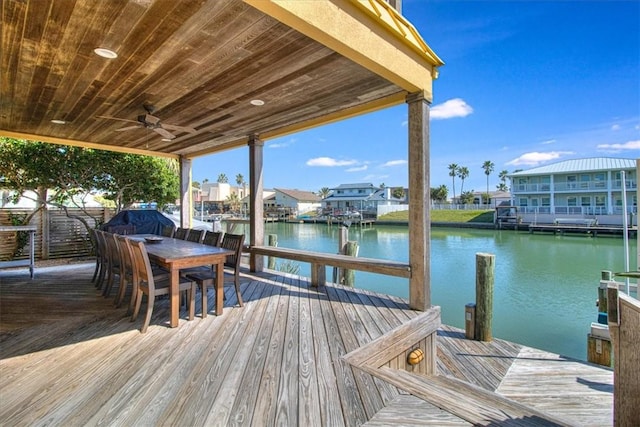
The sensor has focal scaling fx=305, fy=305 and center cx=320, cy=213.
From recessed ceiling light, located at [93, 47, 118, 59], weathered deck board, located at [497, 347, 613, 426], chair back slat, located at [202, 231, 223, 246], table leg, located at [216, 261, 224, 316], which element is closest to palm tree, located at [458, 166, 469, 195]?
weathered deck board, located at [497, 347, 613, 426]

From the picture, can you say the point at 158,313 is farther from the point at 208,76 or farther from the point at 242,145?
the point at 242,145

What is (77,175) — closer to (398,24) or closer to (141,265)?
(141,265)

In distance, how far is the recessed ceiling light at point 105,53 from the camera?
7.84ft

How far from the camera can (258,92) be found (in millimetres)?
3299

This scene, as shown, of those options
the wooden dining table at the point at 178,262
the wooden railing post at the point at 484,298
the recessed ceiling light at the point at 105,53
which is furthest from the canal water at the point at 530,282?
the recessed ceiling light at the point at 105,53

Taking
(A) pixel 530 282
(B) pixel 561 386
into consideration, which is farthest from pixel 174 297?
(A) pixel 530 282

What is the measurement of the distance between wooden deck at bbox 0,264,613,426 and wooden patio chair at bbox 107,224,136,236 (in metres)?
1.52

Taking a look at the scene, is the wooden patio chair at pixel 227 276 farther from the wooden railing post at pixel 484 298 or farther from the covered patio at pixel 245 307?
the wooden railing post at pixel 484 298

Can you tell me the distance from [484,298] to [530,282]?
816 centimetres

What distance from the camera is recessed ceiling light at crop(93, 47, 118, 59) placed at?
2391 millimetres

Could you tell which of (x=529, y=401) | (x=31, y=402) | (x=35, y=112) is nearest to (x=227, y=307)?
(x=31, y=402)

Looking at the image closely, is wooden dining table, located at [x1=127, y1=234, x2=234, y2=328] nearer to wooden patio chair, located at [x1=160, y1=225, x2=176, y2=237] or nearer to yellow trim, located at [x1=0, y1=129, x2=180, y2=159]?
wooden patio chair, located at [x1=160, y1=225, x2=176, y2=237]

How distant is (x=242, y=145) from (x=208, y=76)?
2.74 metres

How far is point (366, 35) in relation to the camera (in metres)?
2.38
